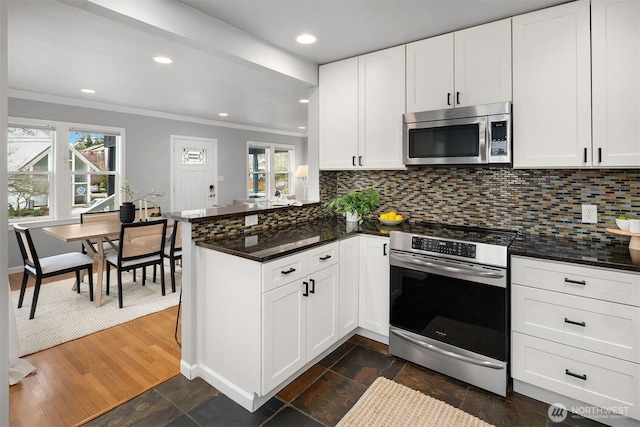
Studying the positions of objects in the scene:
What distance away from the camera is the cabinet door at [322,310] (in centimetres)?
223

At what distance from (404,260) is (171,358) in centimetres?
186

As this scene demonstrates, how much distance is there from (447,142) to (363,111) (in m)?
0.82

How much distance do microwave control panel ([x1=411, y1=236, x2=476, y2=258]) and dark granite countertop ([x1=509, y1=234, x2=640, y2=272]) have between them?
0.76 ft

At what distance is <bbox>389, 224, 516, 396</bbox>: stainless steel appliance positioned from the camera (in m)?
2.05

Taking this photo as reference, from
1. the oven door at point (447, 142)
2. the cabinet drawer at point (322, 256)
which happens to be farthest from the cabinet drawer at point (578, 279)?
the cabinet drawer at point (322, 256)

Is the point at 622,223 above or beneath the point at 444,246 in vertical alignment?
above

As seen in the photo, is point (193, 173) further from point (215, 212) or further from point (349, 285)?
point (349, 285)

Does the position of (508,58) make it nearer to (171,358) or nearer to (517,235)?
(517,235)

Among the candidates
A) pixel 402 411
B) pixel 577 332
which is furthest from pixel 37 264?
pixel 577 332

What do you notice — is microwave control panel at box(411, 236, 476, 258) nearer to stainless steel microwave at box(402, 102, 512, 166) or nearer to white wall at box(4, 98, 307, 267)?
stainless steel microwave at box(402, 102, 512, 166)

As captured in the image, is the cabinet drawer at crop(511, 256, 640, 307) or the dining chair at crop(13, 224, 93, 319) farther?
the dining chair at crop(13, 224, 93, 319)

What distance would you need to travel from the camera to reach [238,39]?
248 cm

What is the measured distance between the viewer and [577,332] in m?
1.86

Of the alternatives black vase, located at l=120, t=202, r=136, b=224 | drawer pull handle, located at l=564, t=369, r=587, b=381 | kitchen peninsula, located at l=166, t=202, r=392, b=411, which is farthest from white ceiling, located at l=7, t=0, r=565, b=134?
drawer pull handle, located at l=564, t=369, r=587, b=381
